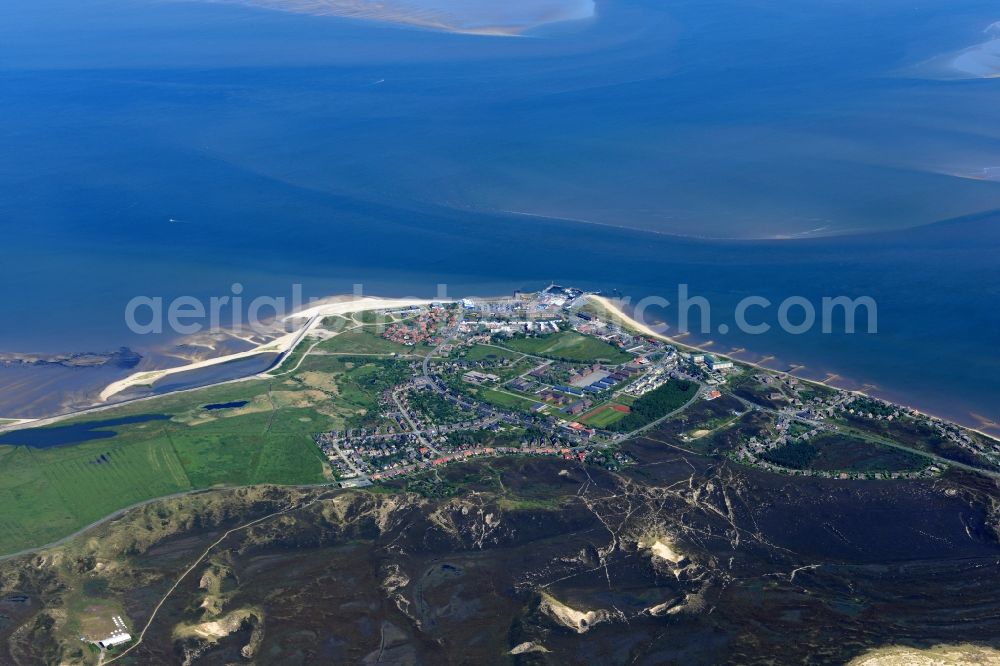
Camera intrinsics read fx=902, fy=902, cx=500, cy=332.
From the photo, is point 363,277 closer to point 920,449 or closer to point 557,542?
point 557,542

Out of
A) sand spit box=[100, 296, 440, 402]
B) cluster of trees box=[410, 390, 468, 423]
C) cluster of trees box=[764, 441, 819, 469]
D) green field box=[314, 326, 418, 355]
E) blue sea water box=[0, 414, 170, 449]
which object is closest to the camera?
cluster of trees box=[764, 441, 819, 469]

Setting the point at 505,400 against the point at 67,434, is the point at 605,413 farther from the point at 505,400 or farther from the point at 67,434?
the point at 67,434

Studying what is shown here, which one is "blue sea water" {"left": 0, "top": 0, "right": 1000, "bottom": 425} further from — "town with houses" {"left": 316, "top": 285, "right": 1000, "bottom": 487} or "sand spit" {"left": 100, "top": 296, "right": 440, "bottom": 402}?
"town with houses" {"left": 316, "top": 285, "right": 1000, "bottom": 487}

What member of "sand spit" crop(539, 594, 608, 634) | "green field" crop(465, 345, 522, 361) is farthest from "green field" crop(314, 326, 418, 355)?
"sand spit" crop(539, 594, 608, 634)

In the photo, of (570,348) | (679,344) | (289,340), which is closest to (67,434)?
(289,340)

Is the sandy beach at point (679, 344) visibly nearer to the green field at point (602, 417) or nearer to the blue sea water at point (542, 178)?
the blue sea water at point (542, 178)

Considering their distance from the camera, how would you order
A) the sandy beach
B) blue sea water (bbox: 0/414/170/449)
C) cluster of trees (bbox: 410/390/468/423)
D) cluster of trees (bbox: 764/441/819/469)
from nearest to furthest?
cluster of trees (bbox: 764/441/819/469) → blue sea water (bbox: 0/414/170/449) → cluster of trees (bbox: 410/390/468/423) → the sandy beach

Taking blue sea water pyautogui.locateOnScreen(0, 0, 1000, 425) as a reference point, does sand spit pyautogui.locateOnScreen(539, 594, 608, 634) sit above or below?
below
